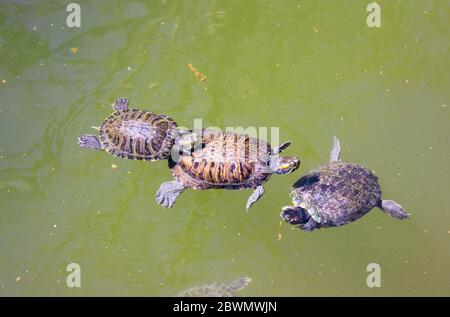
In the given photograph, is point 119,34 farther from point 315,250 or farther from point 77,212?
point 315,250

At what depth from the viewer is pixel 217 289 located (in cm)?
370

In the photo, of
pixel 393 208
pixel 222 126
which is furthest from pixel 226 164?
pixel 393 208

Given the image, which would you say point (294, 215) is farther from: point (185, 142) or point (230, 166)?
point (185, 142)

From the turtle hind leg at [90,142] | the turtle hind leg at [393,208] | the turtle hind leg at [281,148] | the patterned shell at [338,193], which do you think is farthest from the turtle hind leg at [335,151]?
the turtle hind leg at [90,142]

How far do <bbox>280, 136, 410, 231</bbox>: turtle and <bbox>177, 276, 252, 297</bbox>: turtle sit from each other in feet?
2.38

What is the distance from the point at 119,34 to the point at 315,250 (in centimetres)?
288

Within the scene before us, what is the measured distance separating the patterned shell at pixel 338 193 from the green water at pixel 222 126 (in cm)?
29

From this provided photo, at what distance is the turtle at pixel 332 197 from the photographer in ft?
11.7

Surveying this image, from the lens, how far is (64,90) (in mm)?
4133

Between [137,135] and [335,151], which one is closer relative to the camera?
[137,135]

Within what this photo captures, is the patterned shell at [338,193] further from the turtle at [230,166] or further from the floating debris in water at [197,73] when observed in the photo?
the floating debris in water at [197,73]

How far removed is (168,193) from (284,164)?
109 centimetres

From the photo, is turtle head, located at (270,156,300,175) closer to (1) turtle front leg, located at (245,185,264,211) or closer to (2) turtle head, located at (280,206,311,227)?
(1) turtle front leg, located at (245,185,264,211)
